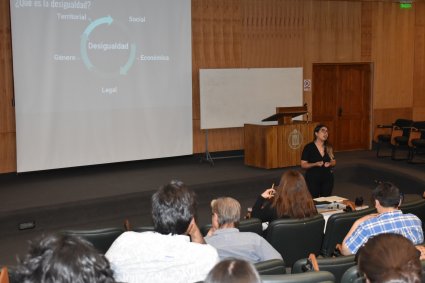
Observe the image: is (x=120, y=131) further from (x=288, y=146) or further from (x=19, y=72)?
(x=288, y=146)

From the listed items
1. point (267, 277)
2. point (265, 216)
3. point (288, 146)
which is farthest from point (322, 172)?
point (267, 277)

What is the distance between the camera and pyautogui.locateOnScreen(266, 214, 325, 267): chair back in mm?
4270

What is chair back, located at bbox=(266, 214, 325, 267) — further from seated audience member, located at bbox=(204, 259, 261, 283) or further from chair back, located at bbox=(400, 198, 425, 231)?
seated audience member, located at bbox=(204, 259, 261, 283)

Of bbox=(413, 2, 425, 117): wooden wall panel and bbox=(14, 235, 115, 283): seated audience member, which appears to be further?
bbox=(413, 2, 425, 117): wooden wall panel

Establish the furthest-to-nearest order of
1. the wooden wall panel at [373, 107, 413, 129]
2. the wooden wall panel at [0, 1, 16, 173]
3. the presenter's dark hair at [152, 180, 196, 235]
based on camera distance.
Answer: the wooden wall panel at [373, 107, 413, 129] → the wooden wall panel at [0, 1, 16, 173] → the presenter's dark hair at [152, 180, 196, 235]

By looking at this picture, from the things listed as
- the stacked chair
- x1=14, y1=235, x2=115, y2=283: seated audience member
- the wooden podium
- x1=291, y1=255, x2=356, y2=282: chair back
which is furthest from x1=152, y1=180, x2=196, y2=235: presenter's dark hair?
the stacked chair

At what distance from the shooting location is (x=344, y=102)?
1221cm

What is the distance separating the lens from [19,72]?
8250mm

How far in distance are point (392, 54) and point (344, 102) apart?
1599 millimetres

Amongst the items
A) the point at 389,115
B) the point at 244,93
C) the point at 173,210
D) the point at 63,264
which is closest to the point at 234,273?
the point at 63,264

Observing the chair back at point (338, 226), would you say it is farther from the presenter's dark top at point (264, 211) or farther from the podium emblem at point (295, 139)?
the podium emblem at point (295, 139)

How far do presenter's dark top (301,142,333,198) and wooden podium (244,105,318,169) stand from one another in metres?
2.55

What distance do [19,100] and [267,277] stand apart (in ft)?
21.5

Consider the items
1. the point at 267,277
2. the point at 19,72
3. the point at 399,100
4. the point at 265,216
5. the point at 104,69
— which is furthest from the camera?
the point at 399,100
